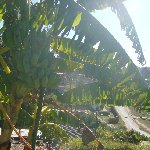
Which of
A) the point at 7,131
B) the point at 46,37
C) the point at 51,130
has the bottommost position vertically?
the point at 51,130

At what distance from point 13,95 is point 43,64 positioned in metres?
1.03

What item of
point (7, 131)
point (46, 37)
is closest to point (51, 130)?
point (7, 131)

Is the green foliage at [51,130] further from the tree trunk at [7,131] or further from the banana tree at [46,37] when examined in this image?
the banana tree at [46,37]

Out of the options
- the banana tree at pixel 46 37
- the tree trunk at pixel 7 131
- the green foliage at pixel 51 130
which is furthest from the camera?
the green foliage at pixel 51 130

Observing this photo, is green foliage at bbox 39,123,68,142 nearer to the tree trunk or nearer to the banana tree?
the tree trunk

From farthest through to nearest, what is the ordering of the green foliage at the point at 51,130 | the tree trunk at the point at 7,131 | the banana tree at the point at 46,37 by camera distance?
the green foliage at the point at 51,130
the tree trunk at the point at 7,131
the banana tree at the point at 46,37

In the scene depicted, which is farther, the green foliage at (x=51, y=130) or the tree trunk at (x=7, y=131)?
the green foliage at (x=51, y=130)

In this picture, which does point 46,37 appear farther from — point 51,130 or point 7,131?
point 51,130

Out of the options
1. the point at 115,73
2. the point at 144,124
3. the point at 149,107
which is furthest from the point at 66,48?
the point at 144,124

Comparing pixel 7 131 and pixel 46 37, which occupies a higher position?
pixel 46 37

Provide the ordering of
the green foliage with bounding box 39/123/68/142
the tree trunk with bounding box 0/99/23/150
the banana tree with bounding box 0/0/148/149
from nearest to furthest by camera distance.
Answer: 1. the banana tree with bounding box 0/0/148/149
2. the tree trunk with bounding box 0/99/23/150
3. the green foliage with bounding box 39/123/68/142

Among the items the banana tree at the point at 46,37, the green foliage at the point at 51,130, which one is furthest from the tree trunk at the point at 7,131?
the green foliage at the point at 51,130

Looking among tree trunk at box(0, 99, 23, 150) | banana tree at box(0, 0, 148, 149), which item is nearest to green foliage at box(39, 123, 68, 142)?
tree trunk at box(0, 99, 23, 150)

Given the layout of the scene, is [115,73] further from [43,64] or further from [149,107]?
[43,64]
